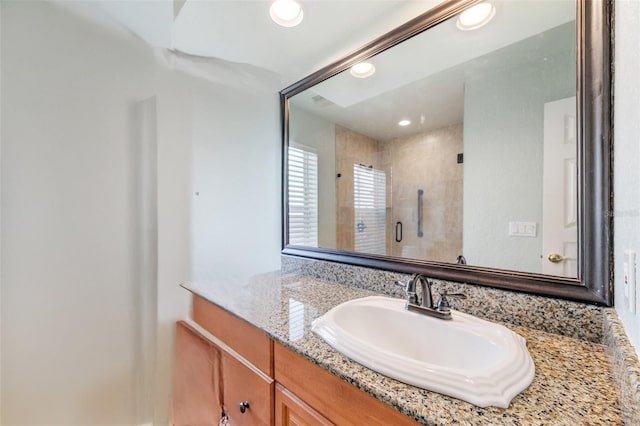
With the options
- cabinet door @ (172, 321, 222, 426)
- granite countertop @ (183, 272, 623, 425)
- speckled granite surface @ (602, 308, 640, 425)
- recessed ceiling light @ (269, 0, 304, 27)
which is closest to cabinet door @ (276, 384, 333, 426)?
granite countertop @ (183, 272, 623, 425)

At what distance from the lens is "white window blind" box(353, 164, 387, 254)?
1.32 metres

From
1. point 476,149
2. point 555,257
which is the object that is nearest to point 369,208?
point 476,149

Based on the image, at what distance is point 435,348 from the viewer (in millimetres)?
818

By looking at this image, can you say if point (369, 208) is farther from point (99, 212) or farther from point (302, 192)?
point (99, 212)

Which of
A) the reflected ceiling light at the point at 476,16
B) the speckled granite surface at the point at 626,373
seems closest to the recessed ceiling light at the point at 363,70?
the reflected ceiling light at the point at 476,16

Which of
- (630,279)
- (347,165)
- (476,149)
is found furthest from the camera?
(347,165)

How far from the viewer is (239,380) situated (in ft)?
3.05

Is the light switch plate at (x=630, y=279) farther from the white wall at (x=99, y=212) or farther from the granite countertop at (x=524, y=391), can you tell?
the white wall at (x=99, y=212)

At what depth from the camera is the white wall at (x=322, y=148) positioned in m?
1.58

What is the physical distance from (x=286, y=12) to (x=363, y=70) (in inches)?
17.7

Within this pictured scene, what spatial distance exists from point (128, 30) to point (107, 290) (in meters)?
1.28

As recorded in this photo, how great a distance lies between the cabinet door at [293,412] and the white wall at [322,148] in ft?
2.81

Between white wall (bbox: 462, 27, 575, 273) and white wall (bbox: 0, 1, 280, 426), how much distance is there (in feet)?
3.87

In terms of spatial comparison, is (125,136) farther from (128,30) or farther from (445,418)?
(445,418)
